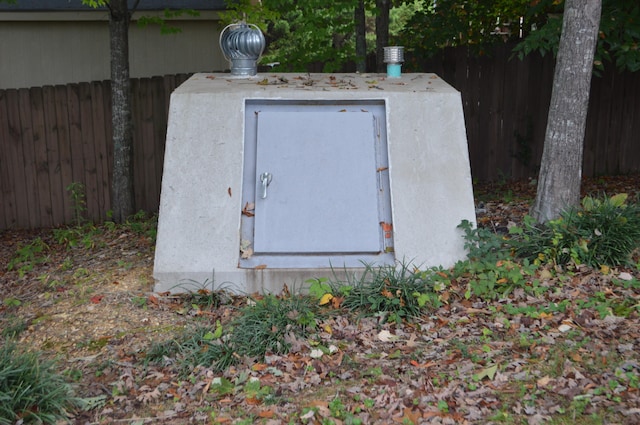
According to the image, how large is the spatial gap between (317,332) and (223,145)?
189 cm

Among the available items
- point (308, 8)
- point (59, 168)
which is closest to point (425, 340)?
point (308, 8)

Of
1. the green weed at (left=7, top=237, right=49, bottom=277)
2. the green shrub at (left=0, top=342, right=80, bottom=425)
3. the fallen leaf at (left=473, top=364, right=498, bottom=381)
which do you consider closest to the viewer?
the green shrub at (left=0, top=342, right=80, bottom=425)

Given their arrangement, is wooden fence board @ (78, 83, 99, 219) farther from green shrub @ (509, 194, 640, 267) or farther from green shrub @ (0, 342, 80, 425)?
green shrub @ (509, 194, 640, 267)

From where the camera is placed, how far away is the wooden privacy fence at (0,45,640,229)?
9.08 meters

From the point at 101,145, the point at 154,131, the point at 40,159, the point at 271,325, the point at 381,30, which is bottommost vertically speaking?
the point at 271,325

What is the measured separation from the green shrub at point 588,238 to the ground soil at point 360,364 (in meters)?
0.15

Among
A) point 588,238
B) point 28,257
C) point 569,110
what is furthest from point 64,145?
point 588,238

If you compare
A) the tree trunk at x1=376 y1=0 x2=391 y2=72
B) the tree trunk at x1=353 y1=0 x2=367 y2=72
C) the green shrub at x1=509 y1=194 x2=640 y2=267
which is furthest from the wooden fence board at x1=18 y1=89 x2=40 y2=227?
the green shrub at x1=509 y1=194 x2=640 y2=267

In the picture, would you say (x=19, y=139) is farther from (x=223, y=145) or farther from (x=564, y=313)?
(x=564, y=313)

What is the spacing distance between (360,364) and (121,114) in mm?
5237

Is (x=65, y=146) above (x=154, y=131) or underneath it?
underneath

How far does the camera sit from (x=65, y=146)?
9.23m

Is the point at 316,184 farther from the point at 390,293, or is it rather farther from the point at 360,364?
the point at 360,364

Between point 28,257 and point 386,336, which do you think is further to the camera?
point 28,257
